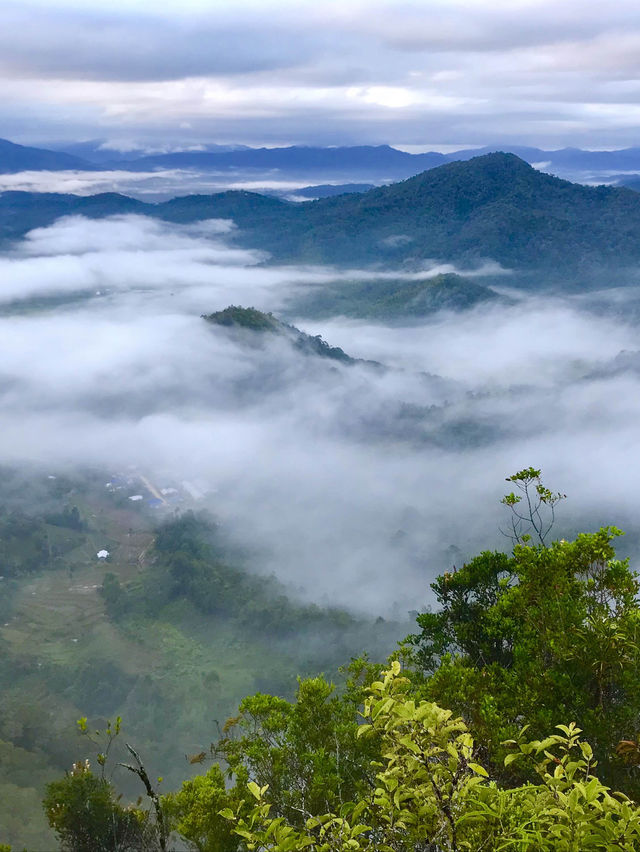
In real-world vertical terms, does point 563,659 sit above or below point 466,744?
below

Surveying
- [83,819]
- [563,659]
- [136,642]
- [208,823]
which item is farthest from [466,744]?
[136,642]

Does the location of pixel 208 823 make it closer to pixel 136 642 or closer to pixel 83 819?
pixel 83 819

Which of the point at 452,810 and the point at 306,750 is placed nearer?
the point at 452,810

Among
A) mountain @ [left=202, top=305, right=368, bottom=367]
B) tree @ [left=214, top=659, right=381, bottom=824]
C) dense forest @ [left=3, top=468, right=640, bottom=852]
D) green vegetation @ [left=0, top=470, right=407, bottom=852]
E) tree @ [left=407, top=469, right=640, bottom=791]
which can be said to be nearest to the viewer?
dense forest @ [left=3, top=468, right=640, bottom=852]

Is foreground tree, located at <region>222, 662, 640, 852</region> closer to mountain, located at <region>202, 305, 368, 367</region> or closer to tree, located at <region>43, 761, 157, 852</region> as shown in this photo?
tree, located at <region>43, 761, 157, 852</region>

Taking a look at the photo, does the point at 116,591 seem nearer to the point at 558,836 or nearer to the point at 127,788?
the point at 127,788

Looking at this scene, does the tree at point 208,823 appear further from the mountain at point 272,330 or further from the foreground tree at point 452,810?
the mountain at point 272,330

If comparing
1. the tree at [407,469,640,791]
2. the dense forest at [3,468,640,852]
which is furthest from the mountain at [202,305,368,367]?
the tree at [407,469,640,791]

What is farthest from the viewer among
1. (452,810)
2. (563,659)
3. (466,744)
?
(563,659)

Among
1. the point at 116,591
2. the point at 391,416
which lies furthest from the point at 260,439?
the point at 116,591
